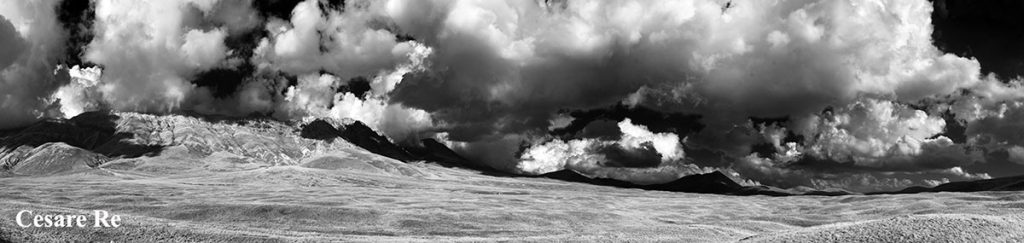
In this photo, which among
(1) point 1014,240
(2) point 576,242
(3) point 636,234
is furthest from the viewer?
(3) point 636,234

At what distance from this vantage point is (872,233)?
157 feet

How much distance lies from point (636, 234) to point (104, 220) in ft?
208

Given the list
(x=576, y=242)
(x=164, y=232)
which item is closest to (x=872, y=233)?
(x=576, y=242)

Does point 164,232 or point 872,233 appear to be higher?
point 872,233

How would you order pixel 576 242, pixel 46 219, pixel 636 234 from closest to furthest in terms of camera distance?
pixel 46 219, pixel 576 242, pixel 636 234

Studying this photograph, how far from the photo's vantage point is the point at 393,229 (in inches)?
4702

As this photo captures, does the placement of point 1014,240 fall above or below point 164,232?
above

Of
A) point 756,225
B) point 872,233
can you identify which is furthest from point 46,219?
point 756,225

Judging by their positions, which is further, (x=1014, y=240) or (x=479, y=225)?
(x=479, y=225)

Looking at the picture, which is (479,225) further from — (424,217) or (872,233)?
(872,233)

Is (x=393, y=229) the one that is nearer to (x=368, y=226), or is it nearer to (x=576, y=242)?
(x=368, y=226)

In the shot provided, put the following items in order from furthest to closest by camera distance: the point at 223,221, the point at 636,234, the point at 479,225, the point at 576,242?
the point at 479,225 → the point at 223,221 → the point at 636,234 → the point at 576,242

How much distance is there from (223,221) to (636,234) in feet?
248

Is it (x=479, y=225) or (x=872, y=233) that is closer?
(x=872, y=233)
